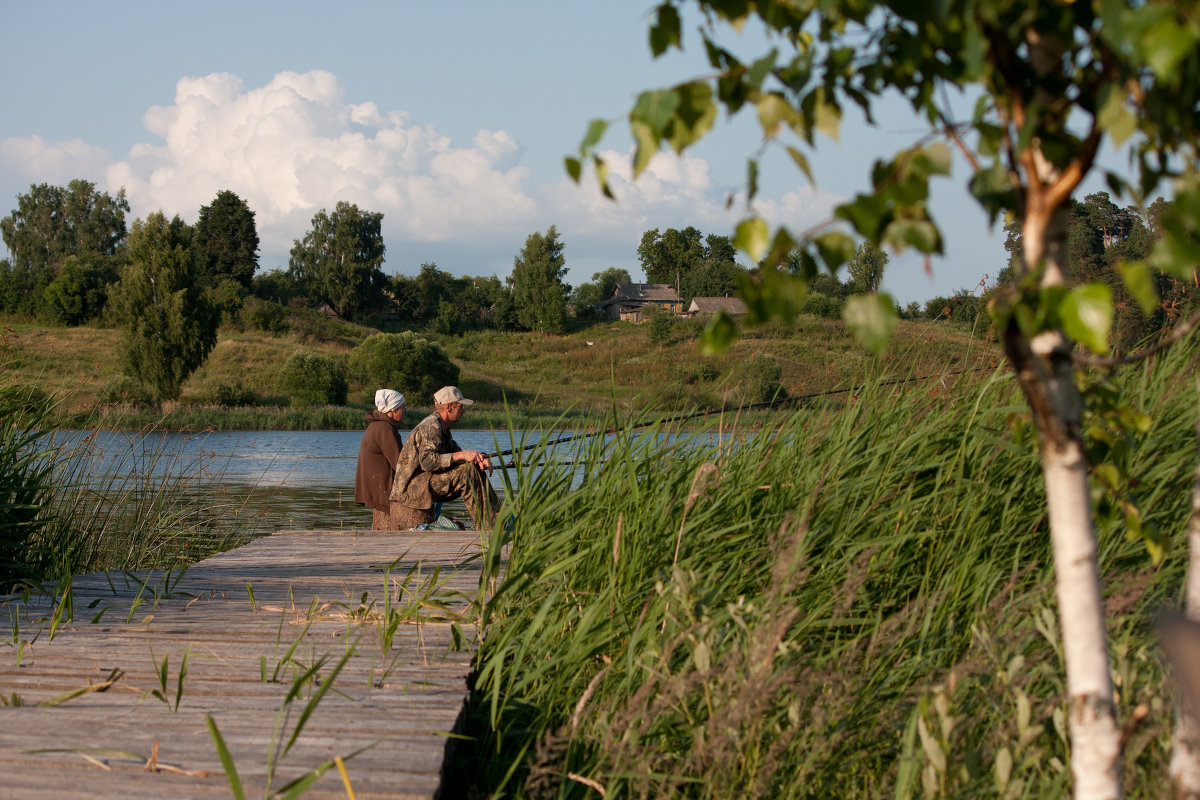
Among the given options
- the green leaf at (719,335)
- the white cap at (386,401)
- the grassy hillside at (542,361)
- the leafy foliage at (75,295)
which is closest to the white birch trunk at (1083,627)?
the green leaf at (719,335)

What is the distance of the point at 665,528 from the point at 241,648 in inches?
64.1

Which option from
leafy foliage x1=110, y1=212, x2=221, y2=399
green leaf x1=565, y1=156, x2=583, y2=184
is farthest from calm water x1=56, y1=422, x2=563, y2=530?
leafy foliage x1=110, y1=212, x2=221, y2=399

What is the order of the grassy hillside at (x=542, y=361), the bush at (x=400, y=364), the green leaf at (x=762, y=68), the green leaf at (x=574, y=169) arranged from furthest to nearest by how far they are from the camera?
the bush at (x=400, y=364)
the grassy hillside at (x=542, y=361)
the green leaf at (x=574, y=169)
the green leaf at (x=762, y=68)

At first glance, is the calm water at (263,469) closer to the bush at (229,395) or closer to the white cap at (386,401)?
the white cap at (386,401)

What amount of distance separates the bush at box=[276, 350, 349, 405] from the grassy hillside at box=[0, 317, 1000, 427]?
32.0 inches

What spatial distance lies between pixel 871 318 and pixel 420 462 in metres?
6.33

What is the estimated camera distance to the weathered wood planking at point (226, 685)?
234cm

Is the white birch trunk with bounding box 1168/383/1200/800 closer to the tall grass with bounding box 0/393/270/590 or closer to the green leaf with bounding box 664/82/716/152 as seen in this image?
the green leaf with bounding box 664/82/716/152

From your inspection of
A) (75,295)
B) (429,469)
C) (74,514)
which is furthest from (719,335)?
(75,295)

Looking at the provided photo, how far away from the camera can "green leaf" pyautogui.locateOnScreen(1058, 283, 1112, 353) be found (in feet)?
3.61

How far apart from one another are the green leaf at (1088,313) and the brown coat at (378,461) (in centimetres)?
693

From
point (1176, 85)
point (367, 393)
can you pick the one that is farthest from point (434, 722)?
point (367, 393)

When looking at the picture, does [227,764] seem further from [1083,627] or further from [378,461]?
[378,461]

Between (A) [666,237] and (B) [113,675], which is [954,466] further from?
(A) [666,237]
